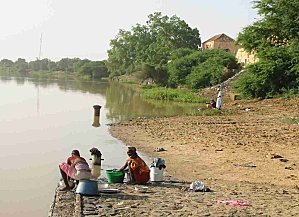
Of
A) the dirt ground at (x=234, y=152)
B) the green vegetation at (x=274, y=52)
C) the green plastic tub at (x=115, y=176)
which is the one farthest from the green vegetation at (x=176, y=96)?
the green plastic tub at (x=115, y=176)

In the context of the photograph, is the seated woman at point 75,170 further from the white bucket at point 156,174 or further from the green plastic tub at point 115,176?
the white bucket at point 156,174

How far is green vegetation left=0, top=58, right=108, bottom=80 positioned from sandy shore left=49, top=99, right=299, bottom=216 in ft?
324

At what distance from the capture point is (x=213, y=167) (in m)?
13.7

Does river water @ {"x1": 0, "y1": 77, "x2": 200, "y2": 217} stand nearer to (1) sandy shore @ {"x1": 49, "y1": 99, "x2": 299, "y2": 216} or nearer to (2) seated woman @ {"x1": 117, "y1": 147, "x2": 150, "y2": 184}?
(1) sandy shore @ {"x1": 49, "y1": 99, "x2": 299, "y2": 216}

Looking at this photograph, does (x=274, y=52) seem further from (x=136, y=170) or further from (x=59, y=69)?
(x=59, y=69)

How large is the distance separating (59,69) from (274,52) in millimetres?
127080

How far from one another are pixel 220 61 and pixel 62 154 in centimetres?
4014

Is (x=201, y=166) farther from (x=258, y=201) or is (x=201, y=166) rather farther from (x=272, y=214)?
(x=272, y=214)

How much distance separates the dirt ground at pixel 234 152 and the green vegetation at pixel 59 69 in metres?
98.1

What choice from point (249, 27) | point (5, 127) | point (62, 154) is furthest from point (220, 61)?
point (62, 154)

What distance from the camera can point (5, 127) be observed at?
25.4 meters

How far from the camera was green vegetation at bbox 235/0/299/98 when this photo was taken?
117 feet

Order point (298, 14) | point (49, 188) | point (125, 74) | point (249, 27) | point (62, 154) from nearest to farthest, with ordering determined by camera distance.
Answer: point (49, 188) < point (62, 154) < point (298, 14) < point (249, 27) < point (125, 74)

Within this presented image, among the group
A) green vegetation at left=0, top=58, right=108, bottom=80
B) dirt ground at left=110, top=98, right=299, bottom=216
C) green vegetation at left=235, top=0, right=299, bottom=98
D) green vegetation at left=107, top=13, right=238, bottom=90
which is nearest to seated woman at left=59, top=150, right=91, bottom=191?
dirt ground at left=110, top=98, right=299, bottom=216
